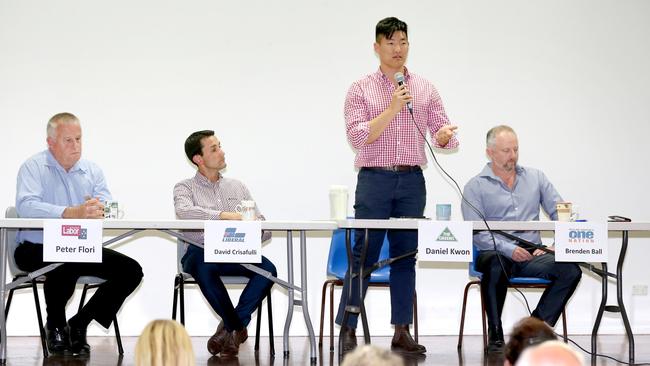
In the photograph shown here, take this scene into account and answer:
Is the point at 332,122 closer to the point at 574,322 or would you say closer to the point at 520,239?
the point at 520,239

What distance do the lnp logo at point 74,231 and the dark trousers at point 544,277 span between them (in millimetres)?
2012

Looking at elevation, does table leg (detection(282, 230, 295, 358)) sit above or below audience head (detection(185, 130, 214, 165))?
below

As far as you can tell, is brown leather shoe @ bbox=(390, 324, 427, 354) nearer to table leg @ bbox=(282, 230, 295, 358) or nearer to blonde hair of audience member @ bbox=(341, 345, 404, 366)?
table leg @ bbox=(282, 230, 295, 358)

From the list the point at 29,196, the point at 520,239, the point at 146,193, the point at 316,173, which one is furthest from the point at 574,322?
the point at 29,196

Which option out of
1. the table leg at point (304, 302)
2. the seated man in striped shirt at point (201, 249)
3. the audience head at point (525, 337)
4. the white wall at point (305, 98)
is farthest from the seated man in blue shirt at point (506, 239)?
the audience head at point (525, 337)

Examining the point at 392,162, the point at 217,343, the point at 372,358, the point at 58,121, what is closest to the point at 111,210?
the point at 58,121

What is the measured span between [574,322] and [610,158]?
112 cm

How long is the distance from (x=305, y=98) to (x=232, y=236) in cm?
186

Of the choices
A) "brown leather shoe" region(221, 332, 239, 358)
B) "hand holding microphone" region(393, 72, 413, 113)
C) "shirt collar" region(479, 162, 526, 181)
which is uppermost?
"hand holding microphone" region(393, 72, 413, 113)

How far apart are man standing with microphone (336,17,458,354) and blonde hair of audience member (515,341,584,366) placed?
279 cm

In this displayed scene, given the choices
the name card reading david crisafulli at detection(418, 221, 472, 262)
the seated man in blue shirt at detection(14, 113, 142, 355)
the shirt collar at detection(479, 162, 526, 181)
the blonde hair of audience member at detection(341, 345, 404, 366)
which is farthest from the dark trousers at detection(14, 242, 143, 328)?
the blonde hair of audience member at detection(341, 345, 404, 366)

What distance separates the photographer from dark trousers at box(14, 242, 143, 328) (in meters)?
4.18

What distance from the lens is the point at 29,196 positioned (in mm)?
→ 4172

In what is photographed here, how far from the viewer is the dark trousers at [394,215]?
4.20m
